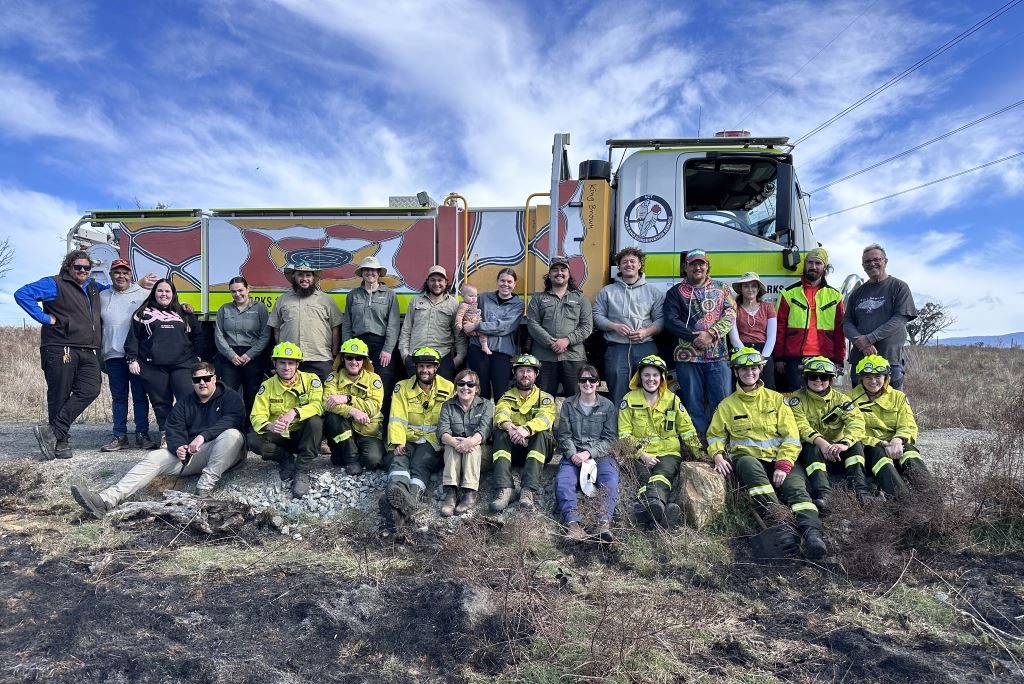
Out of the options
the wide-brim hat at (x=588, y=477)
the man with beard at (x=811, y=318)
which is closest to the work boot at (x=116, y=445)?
the wide-brim hat at (x=588, y=477)

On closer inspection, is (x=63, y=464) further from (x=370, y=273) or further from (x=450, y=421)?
(x=450, y=421)

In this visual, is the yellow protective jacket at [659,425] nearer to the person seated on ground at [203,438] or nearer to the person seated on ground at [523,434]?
the person seated on ground at [523,434]

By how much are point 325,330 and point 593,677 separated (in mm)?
5125

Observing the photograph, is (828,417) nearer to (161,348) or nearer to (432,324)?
(432,324)

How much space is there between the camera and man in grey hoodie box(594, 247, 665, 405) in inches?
257

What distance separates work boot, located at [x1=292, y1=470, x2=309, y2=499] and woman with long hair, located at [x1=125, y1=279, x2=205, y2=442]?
2031 mm

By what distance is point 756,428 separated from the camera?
5.60 metres

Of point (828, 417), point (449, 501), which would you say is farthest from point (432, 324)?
point (828, 417)

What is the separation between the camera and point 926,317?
3534cm

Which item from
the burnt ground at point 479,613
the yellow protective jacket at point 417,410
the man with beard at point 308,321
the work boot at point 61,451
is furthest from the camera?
the work boot at point 61,451

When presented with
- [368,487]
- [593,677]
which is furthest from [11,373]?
[593,677]

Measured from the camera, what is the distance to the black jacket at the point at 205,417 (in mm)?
6320

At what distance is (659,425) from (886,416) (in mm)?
2082

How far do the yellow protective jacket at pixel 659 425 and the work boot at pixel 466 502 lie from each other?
1.50 meters
